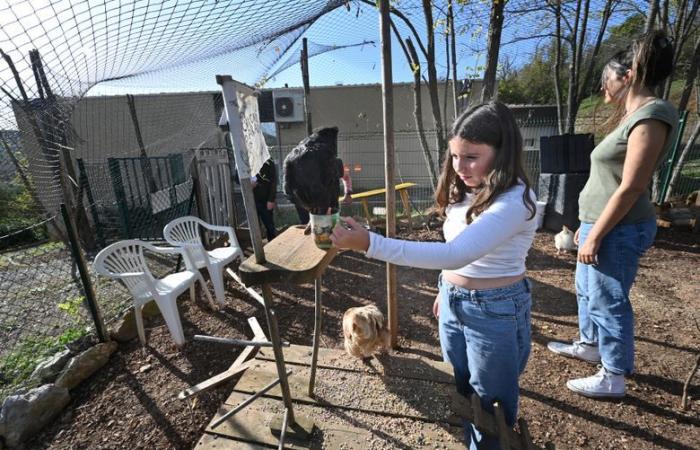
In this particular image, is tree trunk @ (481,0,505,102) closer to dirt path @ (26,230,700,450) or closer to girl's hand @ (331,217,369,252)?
dirt path @ (26,230,700,450)

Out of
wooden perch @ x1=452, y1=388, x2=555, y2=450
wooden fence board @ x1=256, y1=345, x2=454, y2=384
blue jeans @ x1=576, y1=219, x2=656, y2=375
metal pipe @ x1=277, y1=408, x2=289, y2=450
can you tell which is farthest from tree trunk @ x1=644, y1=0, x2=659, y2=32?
metal pipe @ x1=277, y1=408, x2=289, y2=450

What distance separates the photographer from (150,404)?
237 cm

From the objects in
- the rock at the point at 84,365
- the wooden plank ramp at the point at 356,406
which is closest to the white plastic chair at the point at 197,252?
the rock at the point at 84,365

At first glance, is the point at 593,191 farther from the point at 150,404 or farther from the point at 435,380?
the point at 150,404

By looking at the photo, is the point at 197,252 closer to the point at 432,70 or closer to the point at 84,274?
the point at 84,274

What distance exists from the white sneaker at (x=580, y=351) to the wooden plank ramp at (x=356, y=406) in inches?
40.0

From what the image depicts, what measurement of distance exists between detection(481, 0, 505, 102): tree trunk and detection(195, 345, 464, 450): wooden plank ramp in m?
3.69

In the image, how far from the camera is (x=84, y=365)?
2.65 meters

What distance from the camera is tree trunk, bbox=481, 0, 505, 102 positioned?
443 cm

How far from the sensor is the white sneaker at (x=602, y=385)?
2.06 meters

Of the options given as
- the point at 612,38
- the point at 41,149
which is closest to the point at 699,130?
the point at 612,38

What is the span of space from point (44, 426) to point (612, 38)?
8601mm

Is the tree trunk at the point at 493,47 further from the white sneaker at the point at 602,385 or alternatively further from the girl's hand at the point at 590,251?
the white sneaker at the point at 602,385

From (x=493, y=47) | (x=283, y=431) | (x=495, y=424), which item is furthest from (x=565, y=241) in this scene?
(x=283, y=431)
